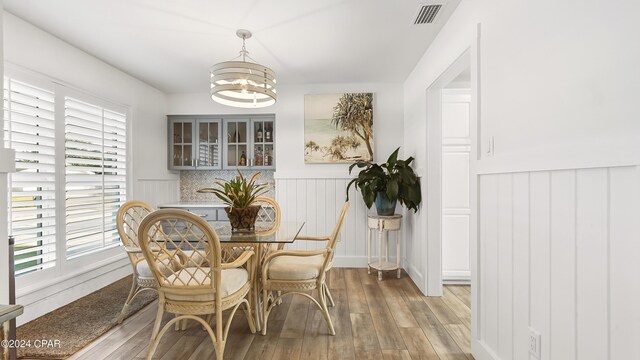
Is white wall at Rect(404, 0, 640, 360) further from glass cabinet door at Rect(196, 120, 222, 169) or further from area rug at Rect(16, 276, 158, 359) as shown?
glass cabinet door at Rect(196, 120, 222, 169)

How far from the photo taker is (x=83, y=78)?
311 centimetres

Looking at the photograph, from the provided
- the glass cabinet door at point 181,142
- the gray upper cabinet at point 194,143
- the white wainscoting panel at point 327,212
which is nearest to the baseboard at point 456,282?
the white wainscoting panel at point 327,212

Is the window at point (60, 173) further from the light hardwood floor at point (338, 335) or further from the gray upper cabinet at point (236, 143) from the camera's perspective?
the gray upper cabinet at point (236, 143)

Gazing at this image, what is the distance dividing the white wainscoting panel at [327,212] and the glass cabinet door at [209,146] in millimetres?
1046

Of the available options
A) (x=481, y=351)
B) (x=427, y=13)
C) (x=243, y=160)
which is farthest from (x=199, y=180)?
(x=481, y=351)

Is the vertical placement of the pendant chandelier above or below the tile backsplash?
above

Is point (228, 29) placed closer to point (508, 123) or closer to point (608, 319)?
point (508, 123)

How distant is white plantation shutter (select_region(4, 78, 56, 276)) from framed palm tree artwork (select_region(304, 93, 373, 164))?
2.71 m

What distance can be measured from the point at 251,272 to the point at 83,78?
8.91 ft

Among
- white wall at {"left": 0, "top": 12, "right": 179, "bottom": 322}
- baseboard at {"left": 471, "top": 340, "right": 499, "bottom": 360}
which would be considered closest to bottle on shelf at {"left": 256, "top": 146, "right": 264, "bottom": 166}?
white wall at {"left": 0, "top": 12, "right": 179, "bottom": 322}

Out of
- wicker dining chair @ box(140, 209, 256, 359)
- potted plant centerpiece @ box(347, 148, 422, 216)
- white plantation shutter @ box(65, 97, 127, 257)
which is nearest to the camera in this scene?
wicker dining chair @ box(140, 209, 256, 359)

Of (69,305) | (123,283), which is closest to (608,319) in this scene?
(69,305)

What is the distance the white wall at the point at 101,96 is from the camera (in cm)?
252

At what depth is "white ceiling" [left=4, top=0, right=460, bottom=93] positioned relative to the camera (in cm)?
228
